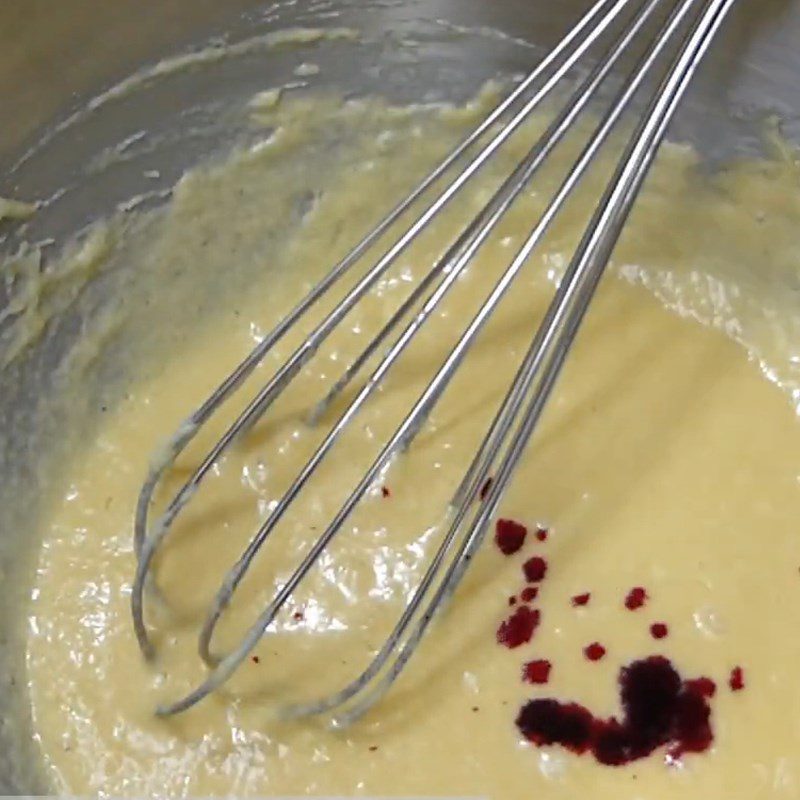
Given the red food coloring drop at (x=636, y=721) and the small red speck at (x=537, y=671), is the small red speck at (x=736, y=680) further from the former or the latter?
the small red speck at (x=537, y=671)

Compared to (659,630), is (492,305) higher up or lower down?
higher up

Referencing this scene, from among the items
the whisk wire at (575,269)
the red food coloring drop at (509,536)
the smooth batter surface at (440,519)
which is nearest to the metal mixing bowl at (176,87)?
the smooth batter surface at (440,519)

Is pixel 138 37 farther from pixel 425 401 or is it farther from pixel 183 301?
pixel 425 401

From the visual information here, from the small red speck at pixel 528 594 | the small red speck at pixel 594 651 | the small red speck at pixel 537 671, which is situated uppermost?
the small red speck at pixel 528 594

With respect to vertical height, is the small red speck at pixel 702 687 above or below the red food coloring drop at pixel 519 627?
below

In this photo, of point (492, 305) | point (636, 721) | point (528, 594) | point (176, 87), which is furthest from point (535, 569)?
point (176, 87)

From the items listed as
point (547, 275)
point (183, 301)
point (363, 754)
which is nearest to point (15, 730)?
point (363, 754)

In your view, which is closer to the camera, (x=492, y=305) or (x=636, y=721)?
(x=492, y=305)

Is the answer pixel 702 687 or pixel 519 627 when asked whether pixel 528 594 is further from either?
pixel 702 687
